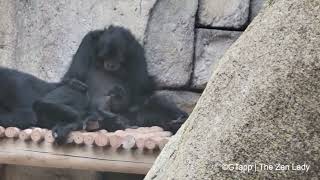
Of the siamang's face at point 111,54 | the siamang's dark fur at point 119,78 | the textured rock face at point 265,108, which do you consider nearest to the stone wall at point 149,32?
the siamang's dark fur at point 119,78

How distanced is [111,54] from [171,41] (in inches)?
23.6

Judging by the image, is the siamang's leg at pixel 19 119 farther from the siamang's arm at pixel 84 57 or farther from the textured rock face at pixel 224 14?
the textured rock face at pixel 224 14

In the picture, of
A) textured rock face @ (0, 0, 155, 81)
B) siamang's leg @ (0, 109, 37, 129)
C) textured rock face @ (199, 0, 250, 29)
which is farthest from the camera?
textured rock face @ (0, 0, 155, 81)

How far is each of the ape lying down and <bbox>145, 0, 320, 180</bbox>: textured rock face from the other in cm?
211

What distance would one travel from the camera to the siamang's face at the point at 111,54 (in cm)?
467

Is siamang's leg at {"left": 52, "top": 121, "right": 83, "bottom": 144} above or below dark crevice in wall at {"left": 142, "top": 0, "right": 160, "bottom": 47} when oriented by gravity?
below

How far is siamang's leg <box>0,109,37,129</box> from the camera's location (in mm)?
4141

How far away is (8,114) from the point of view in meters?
4.31

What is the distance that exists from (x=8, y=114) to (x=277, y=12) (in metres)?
2.87

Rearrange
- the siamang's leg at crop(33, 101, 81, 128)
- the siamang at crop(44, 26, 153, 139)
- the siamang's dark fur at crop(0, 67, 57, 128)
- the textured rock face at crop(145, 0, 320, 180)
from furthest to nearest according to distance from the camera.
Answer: the siamang at crop(44, 26, 153, 139) → the siamang's dark fur at crop(0, 67, 57, 128) → the siamang's leg at crop(33, 101, 81, 128) → the textured rock face at crop(145, 0, 320, 180)

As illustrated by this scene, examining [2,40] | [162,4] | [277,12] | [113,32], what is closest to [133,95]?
[113,32]

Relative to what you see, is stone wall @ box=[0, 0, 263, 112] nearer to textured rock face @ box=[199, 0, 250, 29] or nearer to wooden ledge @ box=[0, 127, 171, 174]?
textured rock face @ box=[199, 0, 250, 29]

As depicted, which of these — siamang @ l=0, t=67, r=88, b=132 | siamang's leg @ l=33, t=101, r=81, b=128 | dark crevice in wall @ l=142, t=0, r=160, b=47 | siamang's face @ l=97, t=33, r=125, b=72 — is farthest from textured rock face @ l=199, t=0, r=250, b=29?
siamang's leg @ l=33, t=101, r=81, b=128

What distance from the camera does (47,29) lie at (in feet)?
17.0
